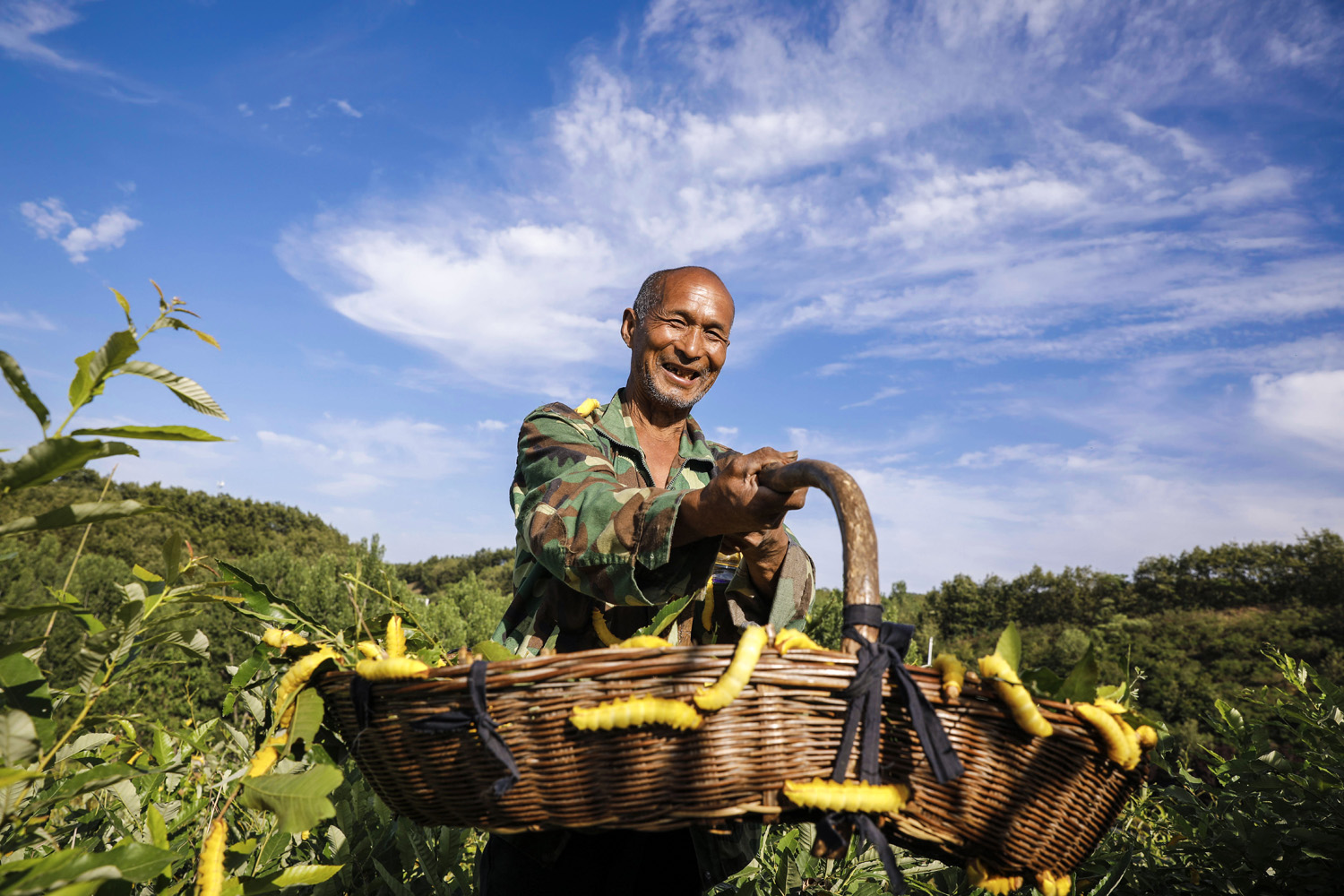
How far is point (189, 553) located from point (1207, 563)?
27.6m

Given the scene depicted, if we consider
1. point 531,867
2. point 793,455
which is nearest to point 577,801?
point 793,455

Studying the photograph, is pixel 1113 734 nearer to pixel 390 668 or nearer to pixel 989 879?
pixel 989 879

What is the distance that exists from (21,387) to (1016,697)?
4.16 ft

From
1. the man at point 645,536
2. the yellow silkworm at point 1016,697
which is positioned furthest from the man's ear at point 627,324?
the yellow silkworm at point 1016,697

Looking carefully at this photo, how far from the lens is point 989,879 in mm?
1005

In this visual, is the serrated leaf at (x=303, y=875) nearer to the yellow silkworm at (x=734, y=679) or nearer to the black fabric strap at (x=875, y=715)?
the yellow silkworm at (x=734, y=679)

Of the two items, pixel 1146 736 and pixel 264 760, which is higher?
pixel 1146 736

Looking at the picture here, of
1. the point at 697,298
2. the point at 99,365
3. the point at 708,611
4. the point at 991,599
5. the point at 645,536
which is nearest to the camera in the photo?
the point at 99,365

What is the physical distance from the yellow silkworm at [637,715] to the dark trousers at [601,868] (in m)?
0.88

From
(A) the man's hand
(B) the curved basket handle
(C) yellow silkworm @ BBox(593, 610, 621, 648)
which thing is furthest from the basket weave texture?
(C) yellow silkworm @ BBox(593, 610, 621, 648)

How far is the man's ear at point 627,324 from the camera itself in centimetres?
244

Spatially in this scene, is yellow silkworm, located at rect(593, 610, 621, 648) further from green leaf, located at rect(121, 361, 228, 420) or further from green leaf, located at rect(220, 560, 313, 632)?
green leaf, located at rect(121, 361, 228, 420)

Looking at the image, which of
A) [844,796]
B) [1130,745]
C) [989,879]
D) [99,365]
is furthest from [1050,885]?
[99,365]

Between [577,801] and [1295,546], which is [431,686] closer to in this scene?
[577,801]
